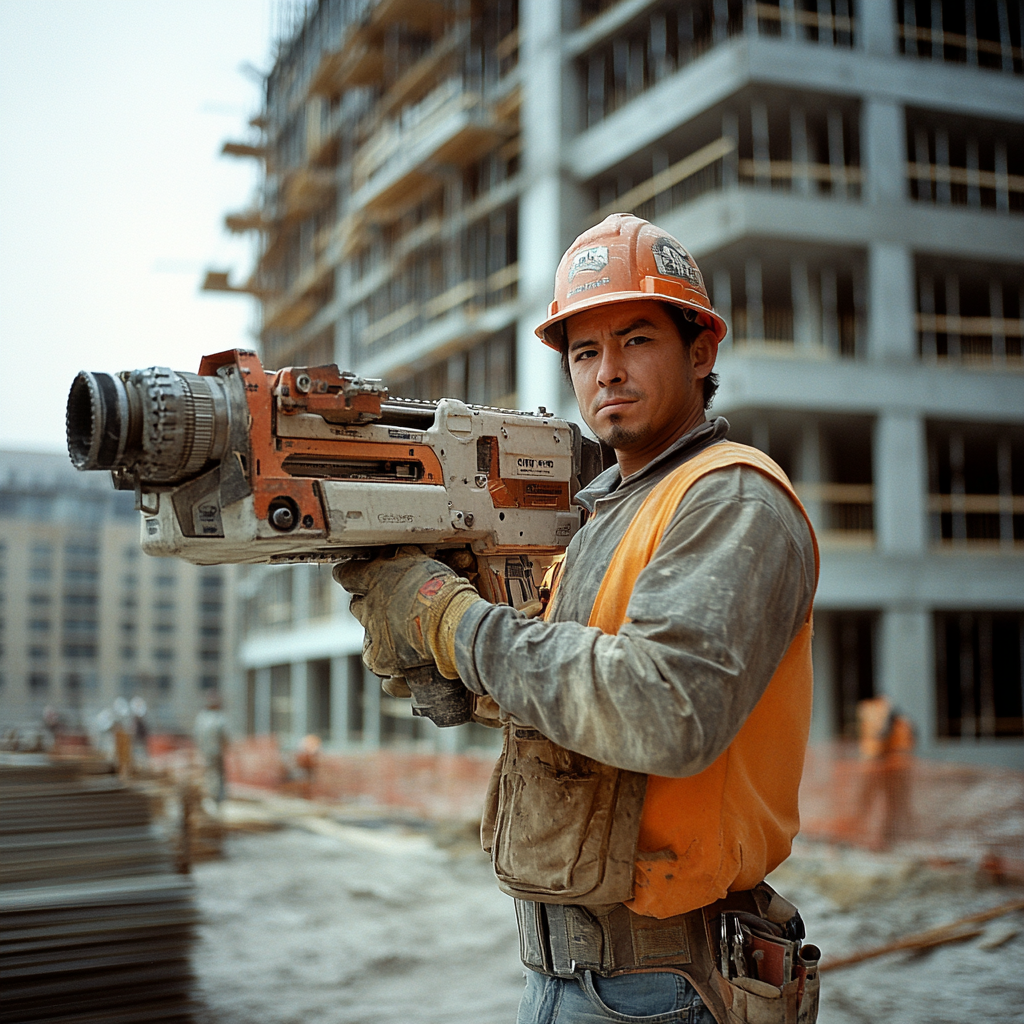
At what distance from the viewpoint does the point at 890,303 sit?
17.9 metres

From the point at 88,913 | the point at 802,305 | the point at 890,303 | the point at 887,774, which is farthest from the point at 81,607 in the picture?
the point at 88,913

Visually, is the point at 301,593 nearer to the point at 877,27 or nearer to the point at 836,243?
the point at 836,243

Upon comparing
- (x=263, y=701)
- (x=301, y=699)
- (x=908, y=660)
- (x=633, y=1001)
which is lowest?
(x=263, y=701)

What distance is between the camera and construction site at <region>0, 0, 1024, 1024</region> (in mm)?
6910

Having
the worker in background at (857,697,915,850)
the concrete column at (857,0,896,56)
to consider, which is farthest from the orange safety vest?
the concrete column at (857,0,896,56)

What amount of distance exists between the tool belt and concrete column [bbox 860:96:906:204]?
59.7ft

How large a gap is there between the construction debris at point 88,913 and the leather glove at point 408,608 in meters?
3.71

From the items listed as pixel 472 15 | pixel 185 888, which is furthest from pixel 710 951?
pixel 472 15

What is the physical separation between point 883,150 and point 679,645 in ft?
61.3

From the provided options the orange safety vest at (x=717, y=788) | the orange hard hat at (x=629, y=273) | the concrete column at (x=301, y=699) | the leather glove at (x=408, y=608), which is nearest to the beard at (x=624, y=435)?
the orange safety vest at (x=717, y=788)

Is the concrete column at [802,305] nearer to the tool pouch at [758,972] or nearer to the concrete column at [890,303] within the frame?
the concrete column at [890,303]

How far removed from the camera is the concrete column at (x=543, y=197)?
2106 cm

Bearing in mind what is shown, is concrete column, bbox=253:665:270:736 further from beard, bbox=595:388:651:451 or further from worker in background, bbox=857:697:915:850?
beard, bbox=595:388:651:451

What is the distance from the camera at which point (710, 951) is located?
2.00 metres
